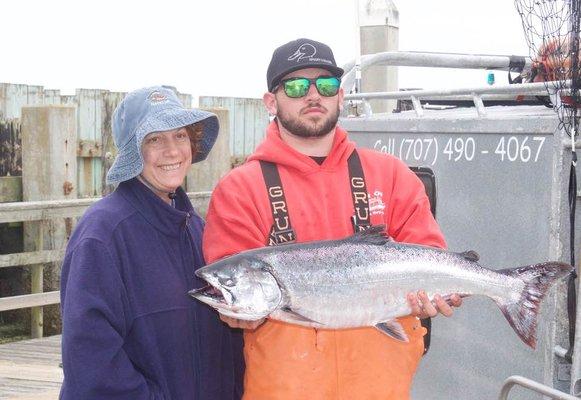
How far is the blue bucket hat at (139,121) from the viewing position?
334cm

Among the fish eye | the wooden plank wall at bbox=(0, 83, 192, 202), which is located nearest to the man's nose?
the fish eye

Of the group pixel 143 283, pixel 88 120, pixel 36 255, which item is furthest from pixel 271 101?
pixel 88 120

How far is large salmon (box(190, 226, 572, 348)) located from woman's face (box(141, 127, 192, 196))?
1.43ft

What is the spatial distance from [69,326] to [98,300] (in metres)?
0.15

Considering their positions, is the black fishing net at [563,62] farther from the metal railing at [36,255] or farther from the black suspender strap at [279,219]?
the metal railing at [36,255]

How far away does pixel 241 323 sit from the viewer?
3.37 meters

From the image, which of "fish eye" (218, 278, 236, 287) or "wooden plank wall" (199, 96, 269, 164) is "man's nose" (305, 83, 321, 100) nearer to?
"fish eye" (218, 278, 236, 287)

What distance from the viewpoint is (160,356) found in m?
3.29

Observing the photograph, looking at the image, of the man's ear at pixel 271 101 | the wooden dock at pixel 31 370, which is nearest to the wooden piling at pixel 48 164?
the wooden dock at pixel 31 370

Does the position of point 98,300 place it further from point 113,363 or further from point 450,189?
point 450,189

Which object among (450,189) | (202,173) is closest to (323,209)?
(450,189)

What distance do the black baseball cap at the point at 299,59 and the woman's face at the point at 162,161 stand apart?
53 centimetres

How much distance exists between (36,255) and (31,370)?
2.80 meters

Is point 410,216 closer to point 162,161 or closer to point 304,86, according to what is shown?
point 304,86
